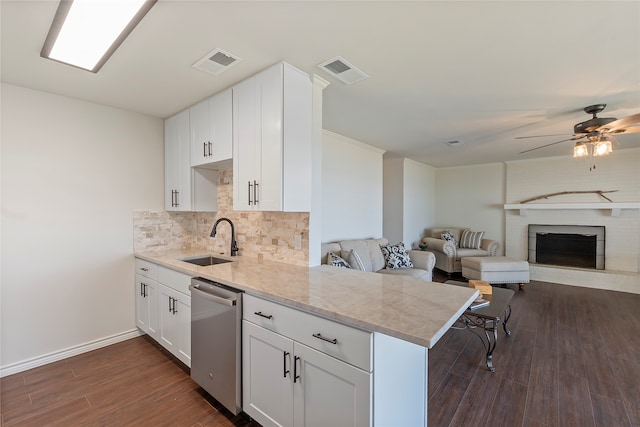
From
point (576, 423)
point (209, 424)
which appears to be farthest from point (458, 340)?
point (209, 424)

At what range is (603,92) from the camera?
8.29 ft

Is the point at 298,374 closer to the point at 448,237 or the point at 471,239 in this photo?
the point at 448,237

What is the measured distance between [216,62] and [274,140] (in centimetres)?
71

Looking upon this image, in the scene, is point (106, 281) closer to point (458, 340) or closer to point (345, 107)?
point (345, 107)

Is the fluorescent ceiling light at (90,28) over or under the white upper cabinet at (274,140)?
over

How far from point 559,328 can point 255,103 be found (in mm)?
4225

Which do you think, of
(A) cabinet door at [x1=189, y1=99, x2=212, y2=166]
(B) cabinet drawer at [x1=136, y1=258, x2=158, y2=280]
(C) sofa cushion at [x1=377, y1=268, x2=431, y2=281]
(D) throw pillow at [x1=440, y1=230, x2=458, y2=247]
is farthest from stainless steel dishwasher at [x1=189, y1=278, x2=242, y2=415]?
(D) throw pillow at [x1=440, y1=230, x2=458, y2=247]

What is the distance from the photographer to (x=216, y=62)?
203 centimetres

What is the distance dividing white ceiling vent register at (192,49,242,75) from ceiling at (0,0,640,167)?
58 millimetres

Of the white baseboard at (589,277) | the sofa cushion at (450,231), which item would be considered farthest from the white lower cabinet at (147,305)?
the white baseboard at (589,277)

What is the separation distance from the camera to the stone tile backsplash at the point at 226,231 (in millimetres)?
2430

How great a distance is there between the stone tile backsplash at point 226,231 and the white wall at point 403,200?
12.6ft

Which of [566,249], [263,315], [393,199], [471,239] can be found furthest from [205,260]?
[566,249]

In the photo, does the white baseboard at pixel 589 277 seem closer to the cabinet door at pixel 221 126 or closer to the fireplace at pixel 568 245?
the fireplace at pixel 568 245
